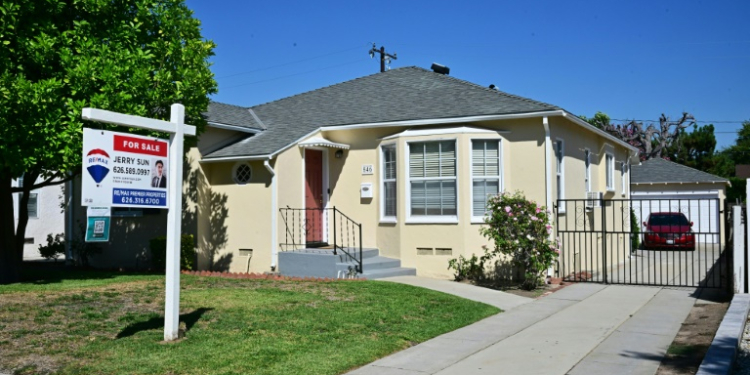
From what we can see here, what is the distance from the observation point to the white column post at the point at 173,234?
25.2 ft

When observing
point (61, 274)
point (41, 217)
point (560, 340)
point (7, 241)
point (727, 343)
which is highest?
point (41, 217)

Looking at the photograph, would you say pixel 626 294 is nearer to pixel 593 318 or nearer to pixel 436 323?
pixel 593 318

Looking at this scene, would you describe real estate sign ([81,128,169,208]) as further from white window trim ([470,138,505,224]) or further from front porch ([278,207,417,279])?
white window trim ([470,138,505,224])

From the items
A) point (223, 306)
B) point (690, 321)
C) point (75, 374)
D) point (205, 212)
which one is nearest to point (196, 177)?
point (205, 212)

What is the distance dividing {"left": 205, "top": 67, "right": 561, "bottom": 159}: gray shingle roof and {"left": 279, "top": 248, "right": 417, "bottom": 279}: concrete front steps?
7.95ft

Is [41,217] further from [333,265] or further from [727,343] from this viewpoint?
[727,343]

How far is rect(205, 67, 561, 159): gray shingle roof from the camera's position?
14.7 metres

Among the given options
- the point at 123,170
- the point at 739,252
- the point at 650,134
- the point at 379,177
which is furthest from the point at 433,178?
the point at 650,134

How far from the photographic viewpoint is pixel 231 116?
1736 cm

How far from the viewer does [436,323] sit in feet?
30.7

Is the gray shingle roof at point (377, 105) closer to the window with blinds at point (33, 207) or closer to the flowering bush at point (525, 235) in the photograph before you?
the flowering bush at point (525, 235)

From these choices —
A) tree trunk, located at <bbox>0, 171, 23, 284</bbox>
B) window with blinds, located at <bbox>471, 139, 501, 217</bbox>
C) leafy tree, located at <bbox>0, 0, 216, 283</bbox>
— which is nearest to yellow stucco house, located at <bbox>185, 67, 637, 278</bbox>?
window with blinds, located at <bbox>471, 139, 501, 217</bbox>

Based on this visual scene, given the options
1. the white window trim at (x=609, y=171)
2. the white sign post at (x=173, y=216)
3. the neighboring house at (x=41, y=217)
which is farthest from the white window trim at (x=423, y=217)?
the neighboring house at (x=41, y=217)

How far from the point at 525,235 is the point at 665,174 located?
17.9 meters
